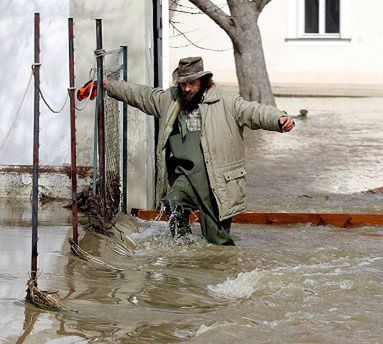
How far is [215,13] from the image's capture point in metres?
19.8

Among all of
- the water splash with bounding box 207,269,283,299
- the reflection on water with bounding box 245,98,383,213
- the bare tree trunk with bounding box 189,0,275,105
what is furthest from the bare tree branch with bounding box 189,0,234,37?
the water splash with bounding box 207,269,283,299

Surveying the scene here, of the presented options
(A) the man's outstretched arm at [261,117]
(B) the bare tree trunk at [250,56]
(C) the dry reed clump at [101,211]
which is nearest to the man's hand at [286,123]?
(A) the man's outstretched arm at [261,117]

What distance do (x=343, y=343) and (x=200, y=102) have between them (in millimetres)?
2760

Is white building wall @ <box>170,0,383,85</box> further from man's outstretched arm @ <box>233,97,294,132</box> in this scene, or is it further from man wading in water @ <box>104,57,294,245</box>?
man's outstretched arm @ <box>233,97,294,132</box>

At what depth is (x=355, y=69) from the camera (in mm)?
27266

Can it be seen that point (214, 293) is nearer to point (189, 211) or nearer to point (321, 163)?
point (189, 211)

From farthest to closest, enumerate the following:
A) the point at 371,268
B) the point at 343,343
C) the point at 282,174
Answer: the point at 282,174
the point at 371,268
the point at 343,343

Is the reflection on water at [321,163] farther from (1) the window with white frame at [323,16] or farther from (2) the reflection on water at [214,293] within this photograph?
(1) the window with white frame at [323,16]

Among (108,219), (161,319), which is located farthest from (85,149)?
(161,319)

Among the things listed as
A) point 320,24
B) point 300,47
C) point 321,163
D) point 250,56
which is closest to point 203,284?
point 321,163

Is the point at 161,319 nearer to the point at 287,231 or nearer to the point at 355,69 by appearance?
the point at 287,231

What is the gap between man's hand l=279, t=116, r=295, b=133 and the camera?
27.8 feet

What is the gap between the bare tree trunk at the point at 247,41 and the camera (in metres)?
20.1

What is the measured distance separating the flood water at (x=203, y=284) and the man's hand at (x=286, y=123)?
38.5 inches
